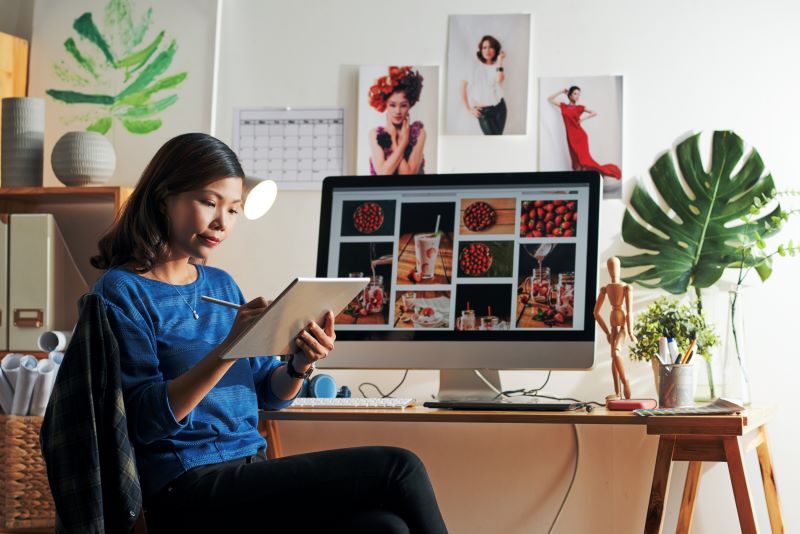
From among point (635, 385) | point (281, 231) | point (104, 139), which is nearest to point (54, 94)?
point (104, 139)

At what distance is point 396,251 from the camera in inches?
84.1

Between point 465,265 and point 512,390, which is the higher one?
point 465,265

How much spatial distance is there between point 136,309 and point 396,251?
0.74 m

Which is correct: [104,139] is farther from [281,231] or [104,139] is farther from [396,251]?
[396,251]

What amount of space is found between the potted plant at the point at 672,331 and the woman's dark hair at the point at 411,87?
0.80 metres

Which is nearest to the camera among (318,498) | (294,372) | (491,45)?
(318,498)

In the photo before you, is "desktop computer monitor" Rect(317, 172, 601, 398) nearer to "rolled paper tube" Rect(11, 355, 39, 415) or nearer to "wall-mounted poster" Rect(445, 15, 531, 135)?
"wall-mounted poster" Rect(445, 15, 531, 135)

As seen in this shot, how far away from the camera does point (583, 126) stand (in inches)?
95.8

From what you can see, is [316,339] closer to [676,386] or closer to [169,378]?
[169,378]

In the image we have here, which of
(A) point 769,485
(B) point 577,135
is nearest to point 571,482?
(A) point 769,485

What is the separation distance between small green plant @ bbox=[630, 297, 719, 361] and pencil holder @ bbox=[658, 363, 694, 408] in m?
0.19

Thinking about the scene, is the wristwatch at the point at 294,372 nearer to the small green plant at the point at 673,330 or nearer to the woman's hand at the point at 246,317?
the woman's hand at the point at 246,317

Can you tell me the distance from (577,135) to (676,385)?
77 centimetres

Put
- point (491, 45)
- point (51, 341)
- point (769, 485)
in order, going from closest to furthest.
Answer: point (769, 485) → point (51, 341) → point (491, 45)
